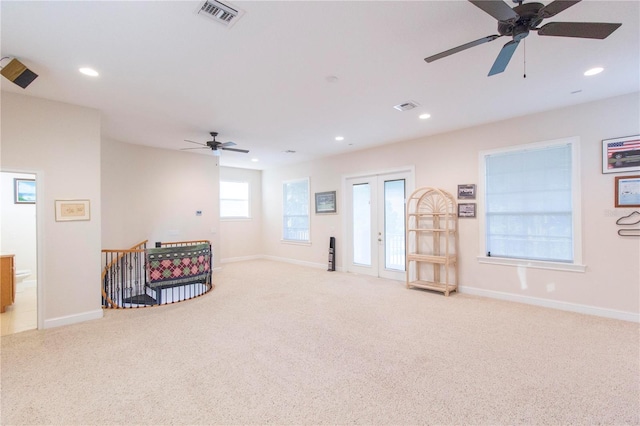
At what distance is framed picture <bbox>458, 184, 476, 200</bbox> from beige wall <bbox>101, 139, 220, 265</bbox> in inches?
221

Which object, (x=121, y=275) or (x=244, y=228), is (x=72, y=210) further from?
(x=244, y=228)

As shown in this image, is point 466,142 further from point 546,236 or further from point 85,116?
point 85,116

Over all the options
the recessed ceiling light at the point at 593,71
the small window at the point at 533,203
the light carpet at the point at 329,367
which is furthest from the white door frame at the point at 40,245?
the recessed ceiling light at the point at 593,71

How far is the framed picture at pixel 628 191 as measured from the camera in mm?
3672

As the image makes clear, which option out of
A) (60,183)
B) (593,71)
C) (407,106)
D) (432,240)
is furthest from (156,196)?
(593,71)

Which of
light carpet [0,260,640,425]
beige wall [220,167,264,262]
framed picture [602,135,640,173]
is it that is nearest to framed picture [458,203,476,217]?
light carpet [0,260,640,425]

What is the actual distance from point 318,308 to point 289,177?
4905mm

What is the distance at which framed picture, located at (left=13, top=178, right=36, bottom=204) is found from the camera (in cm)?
582

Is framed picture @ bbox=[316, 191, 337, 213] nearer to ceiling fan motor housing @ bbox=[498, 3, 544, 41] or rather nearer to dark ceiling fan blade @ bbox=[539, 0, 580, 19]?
ceiling fan motor housing @ bbox=[498, 3, 544, 41]

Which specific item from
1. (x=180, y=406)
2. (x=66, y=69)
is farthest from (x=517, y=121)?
(x=66, y=69)

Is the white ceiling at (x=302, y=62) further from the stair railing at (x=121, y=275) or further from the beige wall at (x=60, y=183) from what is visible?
the stair railing at (x=121, y=275)

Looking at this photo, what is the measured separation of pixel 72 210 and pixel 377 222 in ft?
17.3

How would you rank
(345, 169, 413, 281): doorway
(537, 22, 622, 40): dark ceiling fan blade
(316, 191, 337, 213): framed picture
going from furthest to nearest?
(316, 191, 337, 213): framed picture → (345, 169, 413, 281): doorway → (537, 22, 622, 40): dark ceiling fan blade

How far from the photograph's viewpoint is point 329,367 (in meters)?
2.71
